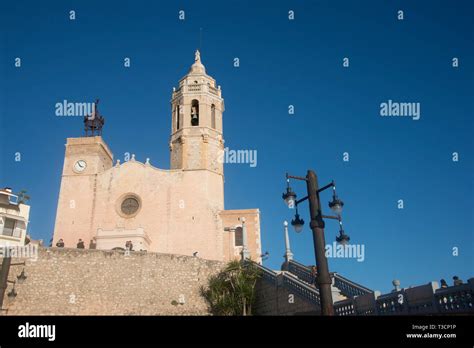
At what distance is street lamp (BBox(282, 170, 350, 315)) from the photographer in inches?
319

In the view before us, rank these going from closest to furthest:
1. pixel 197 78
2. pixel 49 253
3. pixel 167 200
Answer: pixel 49 253 < pixel 167 200 < pixel 197 78

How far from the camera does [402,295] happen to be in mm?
12516

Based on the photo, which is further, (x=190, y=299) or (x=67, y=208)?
(x=67, y=208)

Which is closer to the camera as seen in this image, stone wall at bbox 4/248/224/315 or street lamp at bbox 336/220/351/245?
street lamp at bbox 336/220/351/245

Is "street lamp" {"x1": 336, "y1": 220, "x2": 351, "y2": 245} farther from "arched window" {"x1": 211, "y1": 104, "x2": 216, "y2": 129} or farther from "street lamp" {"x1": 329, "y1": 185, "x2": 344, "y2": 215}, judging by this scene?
"arched window" {"x1": 211, "y1": 104, "x2": 216, "y2": 129}

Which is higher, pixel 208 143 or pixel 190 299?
pixel 208 143

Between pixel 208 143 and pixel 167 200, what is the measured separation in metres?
6.36

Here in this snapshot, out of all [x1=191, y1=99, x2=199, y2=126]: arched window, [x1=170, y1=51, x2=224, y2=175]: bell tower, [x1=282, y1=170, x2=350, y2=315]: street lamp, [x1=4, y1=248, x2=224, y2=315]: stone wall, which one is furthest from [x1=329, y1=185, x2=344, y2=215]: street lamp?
[x1=191, y1=99, x2=199, y2=126]: arched window

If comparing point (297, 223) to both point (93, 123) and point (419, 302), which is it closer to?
point (419, 302)

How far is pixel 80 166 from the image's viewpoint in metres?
36.7

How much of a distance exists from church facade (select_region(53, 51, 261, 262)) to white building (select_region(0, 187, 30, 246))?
5.79m

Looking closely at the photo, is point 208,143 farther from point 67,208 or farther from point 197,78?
point 67,208

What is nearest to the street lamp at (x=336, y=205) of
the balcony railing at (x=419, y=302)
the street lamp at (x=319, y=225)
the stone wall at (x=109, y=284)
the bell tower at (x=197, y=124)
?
the street lamp at (x=319, y=225)
